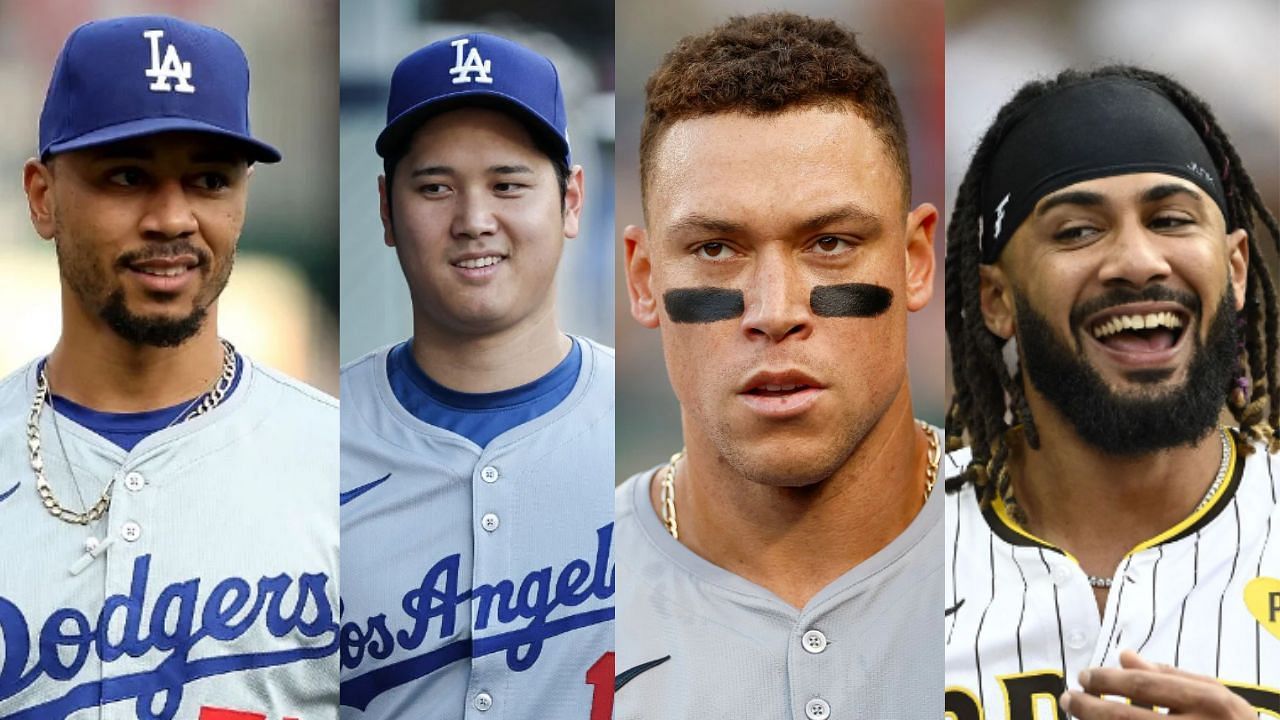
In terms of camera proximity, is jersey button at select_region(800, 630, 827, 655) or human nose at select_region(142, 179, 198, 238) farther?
human nose at select_region(142, 179, 198, 238)

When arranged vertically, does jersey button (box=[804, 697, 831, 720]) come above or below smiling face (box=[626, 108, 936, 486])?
below

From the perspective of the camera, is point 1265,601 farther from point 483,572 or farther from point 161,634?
point 161,634

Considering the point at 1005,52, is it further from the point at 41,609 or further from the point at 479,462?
the point at 41,609

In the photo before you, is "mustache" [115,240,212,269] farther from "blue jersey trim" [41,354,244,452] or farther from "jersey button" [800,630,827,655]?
"jersey button" [800,630,827,655]

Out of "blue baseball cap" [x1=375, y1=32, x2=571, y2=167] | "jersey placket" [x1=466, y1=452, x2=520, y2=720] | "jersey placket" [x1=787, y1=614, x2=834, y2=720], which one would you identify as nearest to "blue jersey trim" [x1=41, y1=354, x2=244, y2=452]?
"jersey placket" [x1=466, y1=452, x2=520, y2=720]

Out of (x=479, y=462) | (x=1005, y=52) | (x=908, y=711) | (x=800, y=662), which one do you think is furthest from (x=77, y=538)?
(x=1005, y=52)

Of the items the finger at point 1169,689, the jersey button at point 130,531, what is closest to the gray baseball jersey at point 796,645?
the finger at point 1169,689
